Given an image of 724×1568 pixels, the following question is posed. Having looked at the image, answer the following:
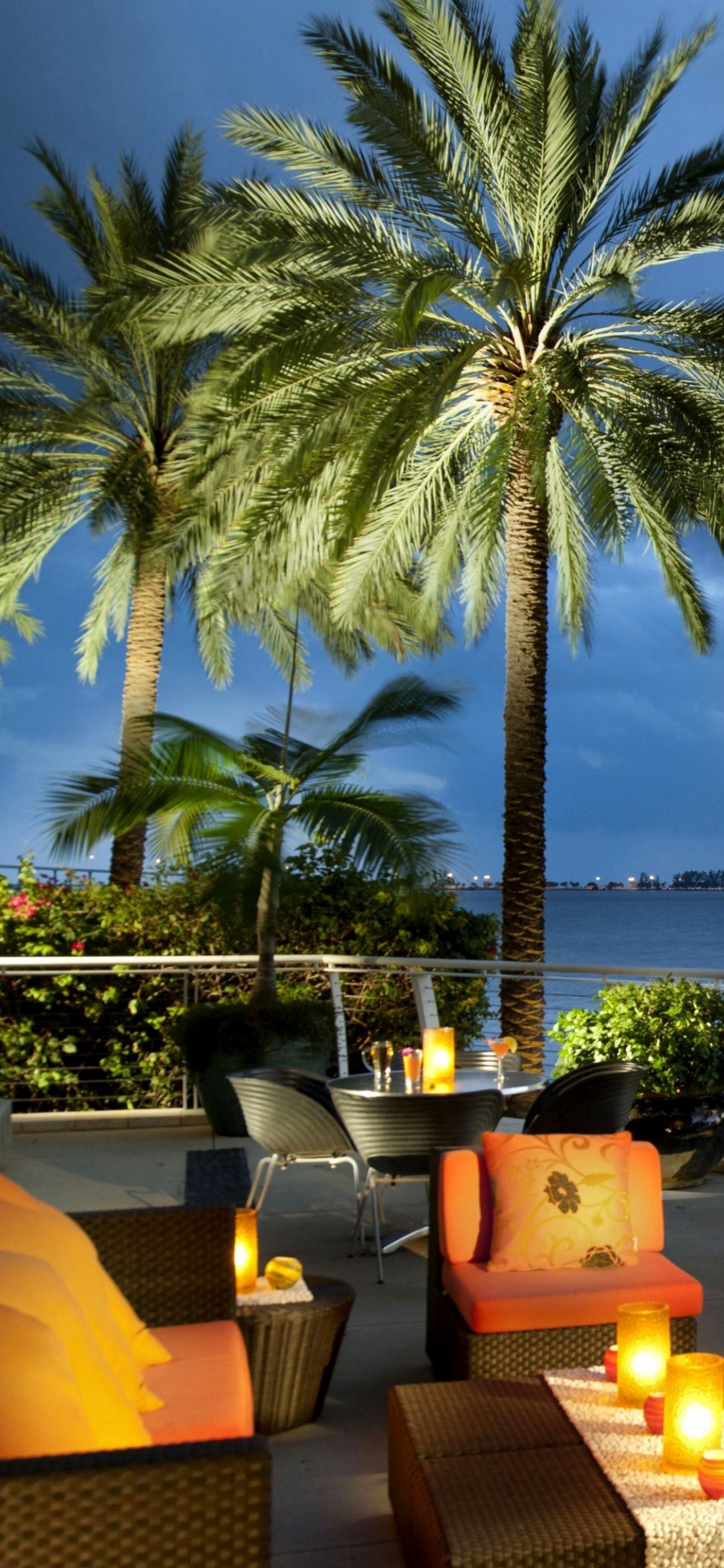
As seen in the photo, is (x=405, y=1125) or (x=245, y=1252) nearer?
(x=245, y=1252)

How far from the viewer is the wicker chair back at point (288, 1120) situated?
4.65m

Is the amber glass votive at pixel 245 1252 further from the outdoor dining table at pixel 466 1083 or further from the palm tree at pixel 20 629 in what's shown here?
the palm tree at pixel 20 629

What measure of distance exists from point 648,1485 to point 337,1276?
246 centimetres

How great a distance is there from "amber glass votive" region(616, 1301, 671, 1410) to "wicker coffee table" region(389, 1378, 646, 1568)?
0.47 ft

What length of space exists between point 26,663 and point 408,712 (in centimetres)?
4279

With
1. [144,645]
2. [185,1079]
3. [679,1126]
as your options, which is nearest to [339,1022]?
[185,1079]

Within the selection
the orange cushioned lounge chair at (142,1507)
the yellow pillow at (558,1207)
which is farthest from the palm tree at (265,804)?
the orange cushioned lounge chair at (142,1507)

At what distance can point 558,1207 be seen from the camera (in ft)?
10.3

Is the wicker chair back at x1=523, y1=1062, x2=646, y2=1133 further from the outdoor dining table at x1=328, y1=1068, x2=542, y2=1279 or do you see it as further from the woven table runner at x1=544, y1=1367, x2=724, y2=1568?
the woven table runner at x1=544, y1=1367, x2=724, y2=1568

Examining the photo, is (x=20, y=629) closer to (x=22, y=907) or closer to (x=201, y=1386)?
(x=22, y=907)

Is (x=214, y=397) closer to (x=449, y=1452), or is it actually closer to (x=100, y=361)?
(x=100, y=361)

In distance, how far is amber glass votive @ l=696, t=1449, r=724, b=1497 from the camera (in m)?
1.99

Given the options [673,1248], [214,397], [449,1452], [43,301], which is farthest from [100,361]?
[449,1452]

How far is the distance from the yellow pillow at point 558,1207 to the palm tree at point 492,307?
175 inches
